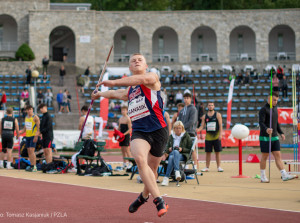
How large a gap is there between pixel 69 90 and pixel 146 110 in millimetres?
34555

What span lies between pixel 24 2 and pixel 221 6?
71.1ft

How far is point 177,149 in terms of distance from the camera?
13023 millimetres

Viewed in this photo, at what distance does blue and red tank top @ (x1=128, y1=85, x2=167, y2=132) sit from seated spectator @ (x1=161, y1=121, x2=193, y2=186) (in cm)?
480

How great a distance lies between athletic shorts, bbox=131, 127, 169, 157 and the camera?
24.6ft

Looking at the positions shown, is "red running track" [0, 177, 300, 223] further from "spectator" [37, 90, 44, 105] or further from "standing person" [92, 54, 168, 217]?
"spectator" [37, 90, 44, 105]

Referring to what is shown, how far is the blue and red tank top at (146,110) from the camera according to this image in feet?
24.7

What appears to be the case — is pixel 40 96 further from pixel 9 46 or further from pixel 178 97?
pixel 9 46

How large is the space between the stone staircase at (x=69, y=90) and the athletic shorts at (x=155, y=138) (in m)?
26.9

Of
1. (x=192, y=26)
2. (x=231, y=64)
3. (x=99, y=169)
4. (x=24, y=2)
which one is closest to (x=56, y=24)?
(x=24, y=2)

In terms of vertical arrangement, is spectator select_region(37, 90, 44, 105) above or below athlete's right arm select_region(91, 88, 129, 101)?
below

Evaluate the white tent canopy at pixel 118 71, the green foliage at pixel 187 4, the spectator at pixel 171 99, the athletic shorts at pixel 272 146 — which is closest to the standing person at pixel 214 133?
the athletic shorts at pixel 272 146

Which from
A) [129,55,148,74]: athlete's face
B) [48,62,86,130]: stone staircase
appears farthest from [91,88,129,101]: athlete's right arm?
[48,62,86,130]: stone staircase

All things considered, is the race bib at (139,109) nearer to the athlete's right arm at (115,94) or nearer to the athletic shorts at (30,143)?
the athlete's right arm at (115,94)

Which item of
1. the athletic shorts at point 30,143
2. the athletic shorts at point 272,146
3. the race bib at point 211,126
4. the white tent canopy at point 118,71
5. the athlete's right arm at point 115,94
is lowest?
the athletic shorts at point 30,143
